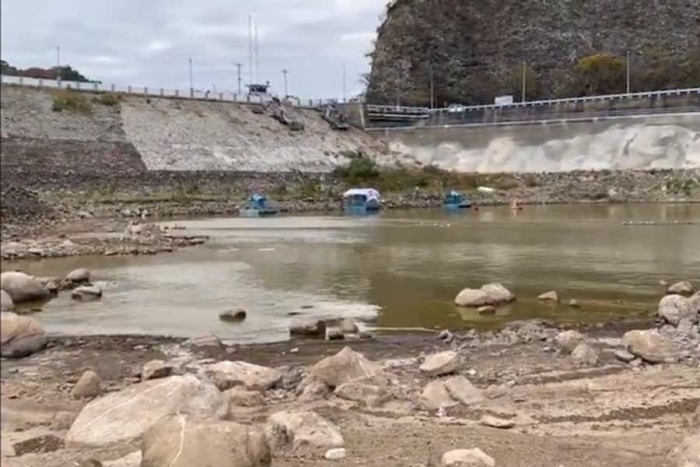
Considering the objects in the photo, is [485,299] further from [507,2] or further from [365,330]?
[507,2]

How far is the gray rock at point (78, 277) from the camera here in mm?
26000

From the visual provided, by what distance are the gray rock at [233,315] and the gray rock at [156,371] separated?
256 inches

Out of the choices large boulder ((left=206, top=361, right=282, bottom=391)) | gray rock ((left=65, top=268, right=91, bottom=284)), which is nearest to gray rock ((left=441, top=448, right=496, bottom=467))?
large boulder ((left=206, top=361, right=282, bottom=391))

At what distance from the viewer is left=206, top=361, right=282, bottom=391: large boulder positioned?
13.2m

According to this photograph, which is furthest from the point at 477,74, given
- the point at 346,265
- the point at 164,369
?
the point at 164,369

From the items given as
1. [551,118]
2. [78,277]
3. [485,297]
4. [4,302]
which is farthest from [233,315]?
[551,118]

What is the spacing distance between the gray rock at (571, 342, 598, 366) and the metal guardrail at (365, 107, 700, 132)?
7840 centimetres

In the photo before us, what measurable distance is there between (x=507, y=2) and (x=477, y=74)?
1569 centimetres

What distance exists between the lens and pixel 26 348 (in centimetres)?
1174

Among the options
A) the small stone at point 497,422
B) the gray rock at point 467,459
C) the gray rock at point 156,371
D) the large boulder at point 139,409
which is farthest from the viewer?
the gray rock at point 156,371

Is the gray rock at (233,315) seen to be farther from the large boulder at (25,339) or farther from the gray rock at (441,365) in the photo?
the gray rock at (441,365)

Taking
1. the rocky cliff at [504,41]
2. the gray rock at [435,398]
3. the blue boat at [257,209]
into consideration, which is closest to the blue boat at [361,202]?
the blue boat at [257,209]

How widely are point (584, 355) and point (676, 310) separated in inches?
209

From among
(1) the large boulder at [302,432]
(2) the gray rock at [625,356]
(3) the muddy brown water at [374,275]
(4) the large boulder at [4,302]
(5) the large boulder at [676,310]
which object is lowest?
(3) the muddy brown water at [374,275]
